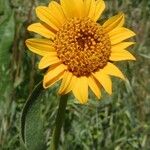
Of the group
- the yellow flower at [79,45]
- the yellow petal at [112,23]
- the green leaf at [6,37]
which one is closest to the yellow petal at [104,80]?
the yellow flower at [79,45]

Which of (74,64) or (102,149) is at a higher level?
(74,64)

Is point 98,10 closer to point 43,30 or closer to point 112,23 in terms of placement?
point 112,23

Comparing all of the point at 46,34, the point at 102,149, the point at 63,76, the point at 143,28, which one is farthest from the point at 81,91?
the point at 143,28

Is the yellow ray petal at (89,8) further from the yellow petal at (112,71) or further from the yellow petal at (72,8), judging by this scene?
the yellow petal at (112,71)

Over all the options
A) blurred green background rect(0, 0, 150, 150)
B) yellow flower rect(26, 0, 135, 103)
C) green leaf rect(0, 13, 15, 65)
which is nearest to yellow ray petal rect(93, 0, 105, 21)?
Answer: yellow flower rect(26, 0, 135, 103)

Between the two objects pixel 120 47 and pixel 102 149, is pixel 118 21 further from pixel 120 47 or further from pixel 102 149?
pixel 102 149
